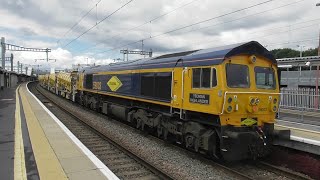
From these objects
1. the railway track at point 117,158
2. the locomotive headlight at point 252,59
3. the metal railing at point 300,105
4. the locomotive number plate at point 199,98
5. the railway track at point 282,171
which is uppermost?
the locomotive headlight at point 252,59

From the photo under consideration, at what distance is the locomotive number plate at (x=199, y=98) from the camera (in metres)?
9.80

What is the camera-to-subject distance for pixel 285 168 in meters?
10.0

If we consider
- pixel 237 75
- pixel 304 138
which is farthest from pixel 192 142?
pixel 304 138

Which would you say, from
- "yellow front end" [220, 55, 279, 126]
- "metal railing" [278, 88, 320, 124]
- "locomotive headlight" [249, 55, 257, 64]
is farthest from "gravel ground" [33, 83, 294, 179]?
"metal railing" [278, 88, 320, 124]

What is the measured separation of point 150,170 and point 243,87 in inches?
130

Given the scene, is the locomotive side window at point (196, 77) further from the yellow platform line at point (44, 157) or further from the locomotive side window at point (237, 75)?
the yellow platform line at point (44, 157)

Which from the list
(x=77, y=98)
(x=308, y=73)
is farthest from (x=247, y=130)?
(x=308, y=73)

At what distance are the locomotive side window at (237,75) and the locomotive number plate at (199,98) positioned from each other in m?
0.77

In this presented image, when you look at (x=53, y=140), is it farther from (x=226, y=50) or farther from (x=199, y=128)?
(x=226, y=50)

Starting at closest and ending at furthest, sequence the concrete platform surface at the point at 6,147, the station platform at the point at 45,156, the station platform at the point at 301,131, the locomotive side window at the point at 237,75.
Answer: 1. the station platform at the point at 45,156
2. the concrete platform surface at the point at 6,147
3. the locomotive side window at the point at 237,75
4. the station platform at the point at 301,131

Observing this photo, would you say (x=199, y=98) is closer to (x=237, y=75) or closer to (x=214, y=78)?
(x=214, y=78)

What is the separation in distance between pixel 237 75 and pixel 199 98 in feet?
4.08

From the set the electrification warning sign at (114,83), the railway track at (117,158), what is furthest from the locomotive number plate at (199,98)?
the electrification warning sign at (114,83)

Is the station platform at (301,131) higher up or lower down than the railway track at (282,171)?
higher up
